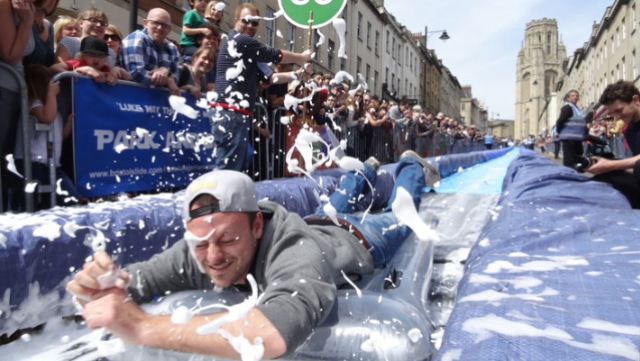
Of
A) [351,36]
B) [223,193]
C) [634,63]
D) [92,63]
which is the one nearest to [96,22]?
[92,63]

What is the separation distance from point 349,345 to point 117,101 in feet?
8.83

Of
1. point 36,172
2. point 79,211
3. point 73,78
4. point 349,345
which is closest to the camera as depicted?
point 349,345

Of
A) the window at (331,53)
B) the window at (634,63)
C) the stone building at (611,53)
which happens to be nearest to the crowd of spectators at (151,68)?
the window at (331,53)

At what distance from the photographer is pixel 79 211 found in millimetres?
2604

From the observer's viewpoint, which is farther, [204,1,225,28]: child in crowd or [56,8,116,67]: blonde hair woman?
[204,1,225,28]: child in crowd

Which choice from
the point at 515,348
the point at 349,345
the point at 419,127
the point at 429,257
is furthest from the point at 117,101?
the point at 419,127

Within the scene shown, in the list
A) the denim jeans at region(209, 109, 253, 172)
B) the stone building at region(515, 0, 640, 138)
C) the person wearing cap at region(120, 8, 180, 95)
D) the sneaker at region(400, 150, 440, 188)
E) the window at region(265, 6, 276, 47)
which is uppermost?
the stone building at region(515, 0, 640, 138)

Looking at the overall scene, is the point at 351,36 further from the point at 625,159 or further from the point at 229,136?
the point at 625,159

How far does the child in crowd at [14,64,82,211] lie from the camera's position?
291 cm

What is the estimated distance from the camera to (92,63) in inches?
136

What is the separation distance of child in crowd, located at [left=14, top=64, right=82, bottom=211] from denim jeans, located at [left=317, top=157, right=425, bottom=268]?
5.50ft

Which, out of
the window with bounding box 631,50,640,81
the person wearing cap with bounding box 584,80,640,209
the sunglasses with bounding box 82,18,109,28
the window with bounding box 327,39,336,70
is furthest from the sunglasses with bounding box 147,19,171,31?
the window with bounding box 631,50,640,81

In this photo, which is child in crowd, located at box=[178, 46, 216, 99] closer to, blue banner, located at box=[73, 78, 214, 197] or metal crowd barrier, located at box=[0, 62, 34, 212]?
blue banner, located at box=[73, 78, 214, 197]

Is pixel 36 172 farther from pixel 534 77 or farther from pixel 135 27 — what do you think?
pixel 534 77
